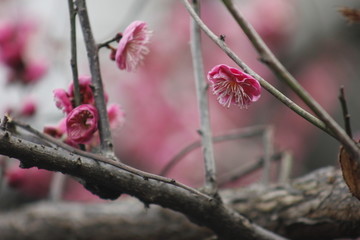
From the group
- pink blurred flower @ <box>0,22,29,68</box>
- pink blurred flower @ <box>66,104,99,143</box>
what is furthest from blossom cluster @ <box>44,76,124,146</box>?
pink blurred flower @ <box>0,22,29,68</box>

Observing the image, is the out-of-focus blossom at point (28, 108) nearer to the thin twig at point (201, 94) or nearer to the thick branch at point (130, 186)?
the thin twig at point (201, 94)

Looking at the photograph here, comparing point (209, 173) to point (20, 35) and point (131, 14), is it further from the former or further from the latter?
point (20, 35)

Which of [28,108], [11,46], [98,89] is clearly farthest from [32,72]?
[98,89]

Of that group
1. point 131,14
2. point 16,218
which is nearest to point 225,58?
point 131,14

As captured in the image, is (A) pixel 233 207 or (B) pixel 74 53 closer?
(B) pixel 74 53

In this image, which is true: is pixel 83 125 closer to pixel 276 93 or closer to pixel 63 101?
pixel 63 101

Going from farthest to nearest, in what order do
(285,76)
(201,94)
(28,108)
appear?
(28,108)
(201,94)
(285,76)

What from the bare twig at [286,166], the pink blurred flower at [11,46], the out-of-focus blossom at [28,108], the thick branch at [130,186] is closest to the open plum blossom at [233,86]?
the thick branch at [130,186]
